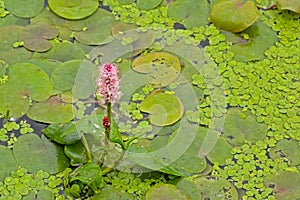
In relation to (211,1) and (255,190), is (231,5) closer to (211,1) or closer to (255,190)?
(211,1)

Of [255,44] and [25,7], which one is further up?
[25,7]

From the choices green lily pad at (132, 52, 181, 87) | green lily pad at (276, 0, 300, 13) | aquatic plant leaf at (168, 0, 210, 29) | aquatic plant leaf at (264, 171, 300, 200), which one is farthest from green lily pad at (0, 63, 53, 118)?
green lily pad at (276, 0, 300, 13)

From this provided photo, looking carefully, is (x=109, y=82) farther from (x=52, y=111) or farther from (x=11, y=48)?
(x=11, y=48)

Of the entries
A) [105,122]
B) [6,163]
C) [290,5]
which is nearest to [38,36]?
[6,163]

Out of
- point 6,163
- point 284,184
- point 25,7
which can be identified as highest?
point 25,7

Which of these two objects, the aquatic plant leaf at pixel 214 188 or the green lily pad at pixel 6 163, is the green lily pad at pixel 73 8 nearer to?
the green lily pad at pixel 6 163

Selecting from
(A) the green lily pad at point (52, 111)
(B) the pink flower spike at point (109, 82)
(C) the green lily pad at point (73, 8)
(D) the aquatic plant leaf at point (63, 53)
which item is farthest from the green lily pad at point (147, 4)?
(B) the pink flower spike at point (109, 82)
